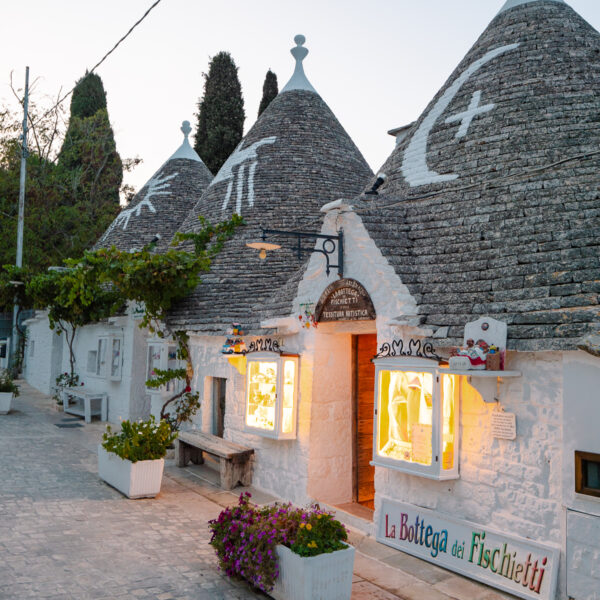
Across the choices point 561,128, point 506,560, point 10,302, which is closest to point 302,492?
point 506,560

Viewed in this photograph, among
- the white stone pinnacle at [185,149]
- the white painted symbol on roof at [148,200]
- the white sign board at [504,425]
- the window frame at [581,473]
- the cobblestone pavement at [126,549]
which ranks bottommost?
the cobblestone pavement at [126,549]

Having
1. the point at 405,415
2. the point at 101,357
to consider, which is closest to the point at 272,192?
the point at 101,357

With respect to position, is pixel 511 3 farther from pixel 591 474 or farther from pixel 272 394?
pixel 591 474

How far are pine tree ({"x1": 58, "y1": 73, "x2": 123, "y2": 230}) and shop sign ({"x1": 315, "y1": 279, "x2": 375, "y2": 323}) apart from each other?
24.7 m

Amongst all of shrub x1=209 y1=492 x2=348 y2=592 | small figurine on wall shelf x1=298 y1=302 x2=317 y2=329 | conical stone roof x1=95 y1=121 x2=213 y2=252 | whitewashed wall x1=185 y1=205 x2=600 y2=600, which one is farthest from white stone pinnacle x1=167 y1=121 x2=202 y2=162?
shrub x1=209 y1=492 x2=348 y2=592

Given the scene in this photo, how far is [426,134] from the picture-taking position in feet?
29.4

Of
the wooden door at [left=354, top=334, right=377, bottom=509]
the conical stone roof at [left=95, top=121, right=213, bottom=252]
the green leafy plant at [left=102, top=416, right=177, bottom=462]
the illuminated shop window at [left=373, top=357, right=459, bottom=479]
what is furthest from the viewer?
the conical stone roof at [left=95, top=121, right=213, bottom=252]

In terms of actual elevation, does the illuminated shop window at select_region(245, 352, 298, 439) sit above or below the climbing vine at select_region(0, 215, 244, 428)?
below

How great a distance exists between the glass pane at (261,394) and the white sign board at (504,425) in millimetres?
3356

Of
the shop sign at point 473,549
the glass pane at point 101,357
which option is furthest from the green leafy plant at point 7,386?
the shop sign at point 473,549

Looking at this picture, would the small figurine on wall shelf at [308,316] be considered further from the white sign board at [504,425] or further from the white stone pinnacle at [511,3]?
the white stone pinnacle at [511,3]

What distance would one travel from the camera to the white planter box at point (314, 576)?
504 cm

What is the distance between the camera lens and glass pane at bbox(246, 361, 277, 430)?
8.48 meters

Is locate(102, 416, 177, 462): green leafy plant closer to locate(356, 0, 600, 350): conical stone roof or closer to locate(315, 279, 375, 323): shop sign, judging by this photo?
locate(315, 279, 375, 323): shop sign
